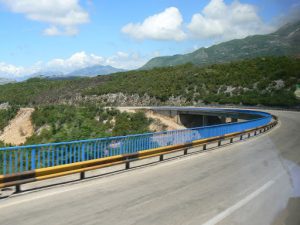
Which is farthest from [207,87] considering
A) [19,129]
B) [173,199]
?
[173,199]

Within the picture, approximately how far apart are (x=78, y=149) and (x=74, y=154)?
0.21m

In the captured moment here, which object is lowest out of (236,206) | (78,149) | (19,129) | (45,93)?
(19,129)

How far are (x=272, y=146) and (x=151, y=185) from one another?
11067mm

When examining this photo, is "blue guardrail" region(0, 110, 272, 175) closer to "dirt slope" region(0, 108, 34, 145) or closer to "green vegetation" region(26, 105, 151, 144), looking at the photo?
"green vegetation" region(26, 105, 151, 144)

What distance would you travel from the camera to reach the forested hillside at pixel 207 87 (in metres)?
74.9

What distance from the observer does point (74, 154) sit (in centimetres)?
1122

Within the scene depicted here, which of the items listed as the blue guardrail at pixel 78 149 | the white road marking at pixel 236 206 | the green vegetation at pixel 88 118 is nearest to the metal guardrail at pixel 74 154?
the blue guardrail at pixel 78 149

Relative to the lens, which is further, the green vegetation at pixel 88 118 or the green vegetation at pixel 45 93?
the green vegetation at pixel 45 93

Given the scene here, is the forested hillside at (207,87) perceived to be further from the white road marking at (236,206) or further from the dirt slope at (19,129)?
the white road marking at (236,206)

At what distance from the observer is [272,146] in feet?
62.2

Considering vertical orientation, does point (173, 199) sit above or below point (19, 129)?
above

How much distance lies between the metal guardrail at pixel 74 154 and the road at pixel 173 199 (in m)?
0.51

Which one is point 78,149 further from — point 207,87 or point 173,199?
point 207,87

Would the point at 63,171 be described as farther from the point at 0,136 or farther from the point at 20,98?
the point at 20,98
